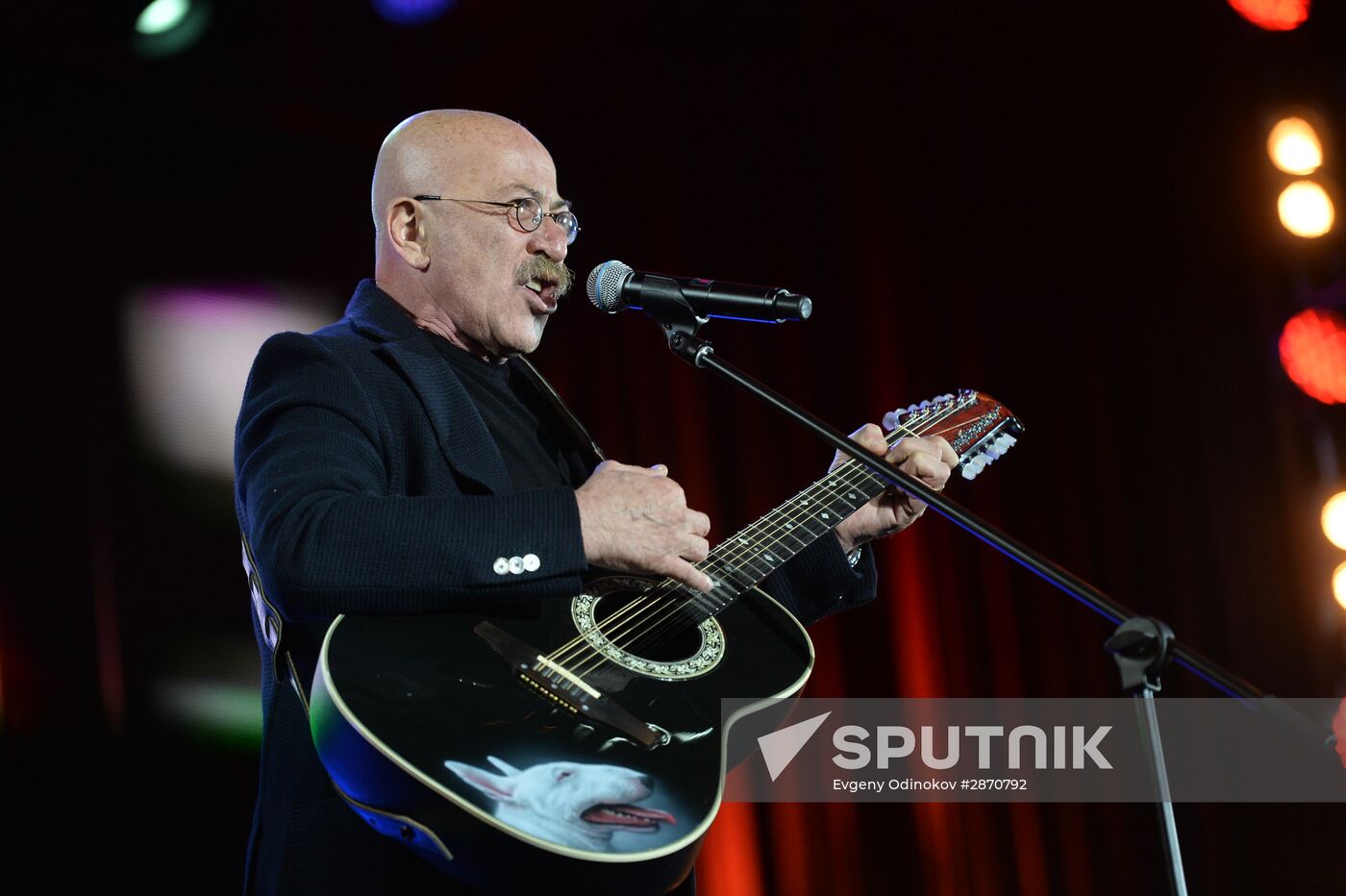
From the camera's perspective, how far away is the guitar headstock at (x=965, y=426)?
2.43 m

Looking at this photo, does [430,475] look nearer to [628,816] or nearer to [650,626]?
[650,626]

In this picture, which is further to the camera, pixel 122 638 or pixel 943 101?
pixel 943 101

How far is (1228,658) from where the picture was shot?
368cm

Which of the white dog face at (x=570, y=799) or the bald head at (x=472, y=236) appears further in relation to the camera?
the bald head at (x=472, y=236)

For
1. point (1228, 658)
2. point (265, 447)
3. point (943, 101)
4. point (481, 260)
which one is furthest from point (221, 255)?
point (1228, 658)

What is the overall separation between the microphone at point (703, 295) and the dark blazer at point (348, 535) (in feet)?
1.11

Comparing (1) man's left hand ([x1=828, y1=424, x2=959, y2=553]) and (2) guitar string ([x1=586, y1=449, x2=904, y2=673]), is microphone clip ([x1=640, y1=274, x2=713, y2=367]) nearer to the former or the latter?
(2) guitar string ([x1=586, y1=449, x2=904, y2=673])

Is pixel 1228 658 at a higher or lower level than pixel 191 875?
higher

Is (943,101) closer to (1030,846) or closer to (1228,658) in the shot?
(1228,658)

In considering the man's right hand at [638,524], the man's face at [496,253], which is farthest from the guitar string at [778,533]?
the man's face at [496,253]

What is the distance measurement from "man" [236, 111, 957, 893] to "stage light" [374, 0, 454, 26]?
5.44 feet

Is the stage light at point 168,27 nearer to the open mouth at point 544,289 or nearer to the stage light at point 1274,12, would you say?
the open mouth at point 544,289

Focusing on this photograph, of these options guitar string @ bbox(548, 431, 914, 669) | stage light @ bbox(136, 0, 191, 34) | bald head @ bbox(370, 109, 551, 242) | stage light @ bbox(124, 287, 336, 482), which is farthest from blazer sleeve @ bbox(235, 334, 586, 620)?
stage light @ bbox(136, 0, 191, 34)

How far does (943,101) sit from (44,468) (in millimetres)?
3080
